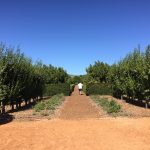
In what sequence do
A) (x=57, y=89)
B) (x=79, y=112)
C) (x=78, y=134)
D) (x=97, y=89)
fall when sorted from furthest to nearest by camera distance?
(x=57, y=89), (x=97, y=89), (x=79, y=112), (x=78, y=134)

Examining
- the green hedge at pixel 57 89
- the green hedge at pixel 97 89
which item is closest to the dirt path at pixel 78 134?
the green hedge at pixel 97 89

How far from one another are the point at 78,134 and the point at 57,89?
1118 inches

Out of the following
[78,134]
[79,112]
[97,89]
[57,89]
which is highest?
[57,89]

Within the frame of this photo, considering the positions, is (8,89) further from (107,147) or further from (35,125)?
(107,147)

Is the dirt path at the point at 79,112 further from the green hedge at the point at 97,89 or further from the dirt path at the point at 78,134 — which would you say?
the green hedge at the point at 97,89

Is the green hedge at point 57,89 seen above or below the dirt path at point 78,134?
above

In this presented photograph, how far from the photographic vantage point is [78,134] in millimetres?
11836

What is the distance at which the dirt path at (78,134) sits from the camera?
1005cm

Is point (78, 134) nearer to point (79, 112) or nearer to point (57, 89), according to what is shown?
point (79, 112)

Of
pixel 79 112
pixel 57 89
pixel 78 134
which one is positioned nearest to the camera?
pixel 78 134

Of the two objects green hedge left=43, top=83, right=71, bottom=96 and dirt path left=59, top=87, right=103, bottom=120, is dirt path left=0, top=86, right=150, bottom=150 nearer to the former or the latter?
dirt path left=59, top=87, right=103, bottom=120

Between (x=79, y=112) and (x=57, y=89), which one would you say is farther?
(x=57, y=89)

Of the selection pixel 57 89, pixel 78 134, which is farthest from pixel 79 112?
pixel 57 89

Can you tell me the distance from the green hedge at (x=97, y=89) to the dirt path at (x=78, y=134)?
2390 cm
